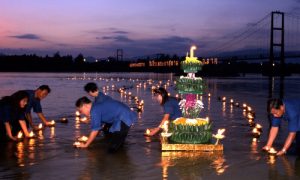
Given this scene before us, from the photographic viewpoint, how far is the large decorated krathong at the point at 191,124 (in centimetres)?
930

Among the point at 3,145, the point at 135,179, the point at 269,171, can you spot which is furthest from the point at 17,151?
the point at 269,171

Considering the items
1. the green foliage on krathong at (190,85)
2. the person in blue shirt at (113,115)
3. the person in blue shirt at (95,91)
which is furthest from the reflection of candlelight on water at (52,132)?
the green foliage on krathong at (190,85)

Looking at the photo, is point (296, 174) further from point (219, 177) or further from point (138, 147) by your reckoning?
point (138, 147)

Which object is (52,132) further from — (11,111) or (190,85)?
(190,85)

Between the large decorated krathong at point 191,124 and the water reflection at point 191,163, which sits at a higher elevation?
the large decorated krathong at point 191,124

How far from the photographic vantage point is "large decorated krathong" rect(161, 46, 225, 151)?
9.30 metres

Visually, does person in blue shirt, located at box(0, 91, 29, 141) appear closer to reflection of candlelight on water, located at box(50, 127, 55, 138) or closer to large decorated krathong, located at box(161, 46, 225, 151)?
reflection of candlelight on water, located at box(50, 127, 55, 138)

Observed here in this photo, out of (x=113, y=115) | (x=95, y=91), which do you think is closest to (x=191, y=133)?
(x=113, y=115)

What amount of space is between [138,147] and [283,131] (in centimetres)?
475

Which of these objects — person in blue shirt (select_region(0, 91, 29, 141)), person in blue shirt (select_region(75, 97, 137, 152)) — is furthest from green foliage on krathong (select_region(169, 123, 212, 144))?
person in blue shirt (select_region(0, 91, 29, 141))

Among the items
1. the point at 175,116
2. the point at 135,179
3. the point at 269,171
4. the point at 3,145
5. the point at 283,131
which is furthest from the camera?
the point at 283,131

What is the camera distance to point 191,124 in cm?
932

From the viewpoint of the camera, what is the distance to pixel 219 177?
7.47 m

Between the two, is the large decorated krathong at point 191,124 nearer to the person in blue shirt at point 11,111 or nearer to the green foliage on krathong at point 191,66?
the green foliage on krathong at point 191,66
